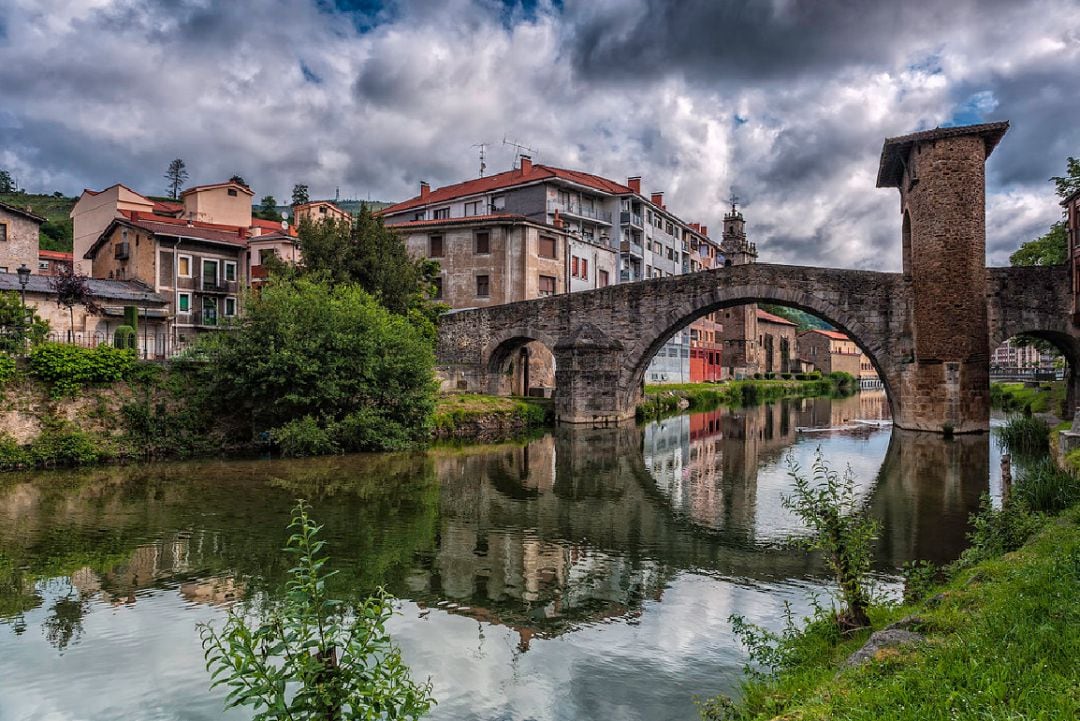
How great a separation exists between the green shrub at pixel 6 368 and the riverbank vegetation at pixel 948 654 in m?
18.4

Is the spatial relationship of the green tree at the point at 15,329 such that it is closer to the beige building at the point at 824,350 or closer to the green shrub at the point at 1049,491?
the green shrub at the point at 1049,491

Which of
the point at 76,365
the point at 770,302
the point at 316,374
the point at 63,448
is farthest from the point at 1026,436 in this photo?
the point at 76,365

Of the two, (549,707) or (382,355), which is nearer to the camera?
(549,707)

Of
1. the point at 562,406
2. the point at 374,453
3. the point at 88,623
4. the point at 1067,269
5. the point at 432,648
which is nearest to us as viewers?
the point at 432,648

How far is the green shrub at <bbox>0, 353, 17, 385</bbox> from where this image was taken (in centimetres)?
1716

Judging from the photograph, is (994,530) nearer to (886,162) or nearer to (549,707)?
(549,707)

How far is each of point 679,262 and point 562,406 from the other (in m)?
30.8

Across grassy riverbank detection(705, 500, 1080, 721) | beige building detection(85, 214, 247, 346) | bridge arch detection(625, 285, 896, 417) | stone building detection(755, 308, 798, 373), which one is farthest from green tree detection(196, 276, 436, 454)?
stone building detection(755, 308, 798, 373)

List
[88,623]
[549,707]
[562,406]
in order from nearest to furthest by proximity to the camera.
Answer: [549,707] < [88,623] < [562,406]

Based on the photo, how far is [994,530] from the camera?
814cm

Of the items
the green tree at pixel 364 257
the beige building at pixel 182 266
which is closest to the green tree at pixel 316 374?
the green tree at pixel 364 257

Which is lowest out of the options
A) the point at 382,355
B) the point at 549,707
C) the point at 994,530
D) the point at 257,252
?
the point at 549,707

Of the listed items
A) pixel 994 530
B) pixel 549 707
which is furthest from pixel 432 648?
pixel 994 530

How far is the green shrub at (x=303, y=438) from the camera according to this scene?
61.9ft
